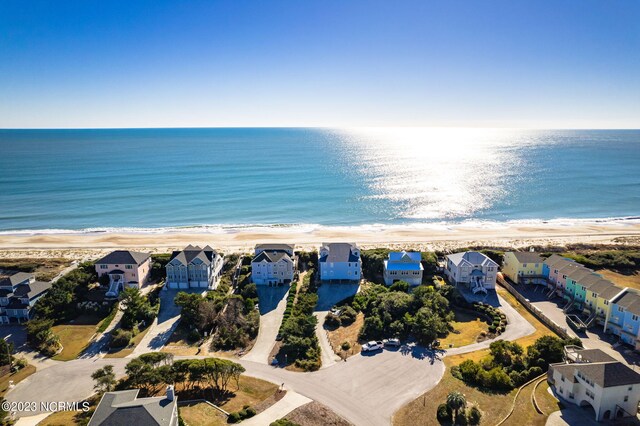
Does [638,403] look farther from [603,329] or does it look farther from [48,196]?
[48,196]

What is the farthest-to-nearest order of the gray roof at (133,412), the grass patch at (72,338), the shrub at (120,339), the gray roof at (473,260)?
1. the gray roof at (473,260)
2. the shrub at (120,339)
3. the grass patch at (72,338)
4. the gray roof at (133,412)

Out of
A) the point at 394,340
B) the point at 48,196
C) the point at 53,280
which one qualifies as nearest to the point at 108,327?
the point at 53,280

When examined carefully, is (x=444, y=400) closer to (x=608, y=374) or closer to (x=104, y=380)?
(x=608, y=374)

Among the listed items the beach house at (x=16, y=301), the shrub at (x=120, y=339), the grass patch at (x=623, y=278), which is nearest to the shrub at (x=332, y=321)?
the shrub at (x=120, y=339)

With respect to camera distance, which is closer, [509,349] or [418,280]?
[509,349]

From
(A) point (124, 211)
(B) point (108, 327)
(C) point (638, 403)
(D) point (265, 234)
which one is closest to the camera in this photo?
(C) point (638, 403)

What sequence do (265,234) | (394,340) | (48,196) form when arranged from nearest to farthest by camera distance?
1. (394,340)
2. (265,234)
3. (48,196)

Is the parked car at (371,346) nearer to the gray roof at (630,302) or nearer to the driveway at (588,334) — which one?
the driveway at (588,334)
